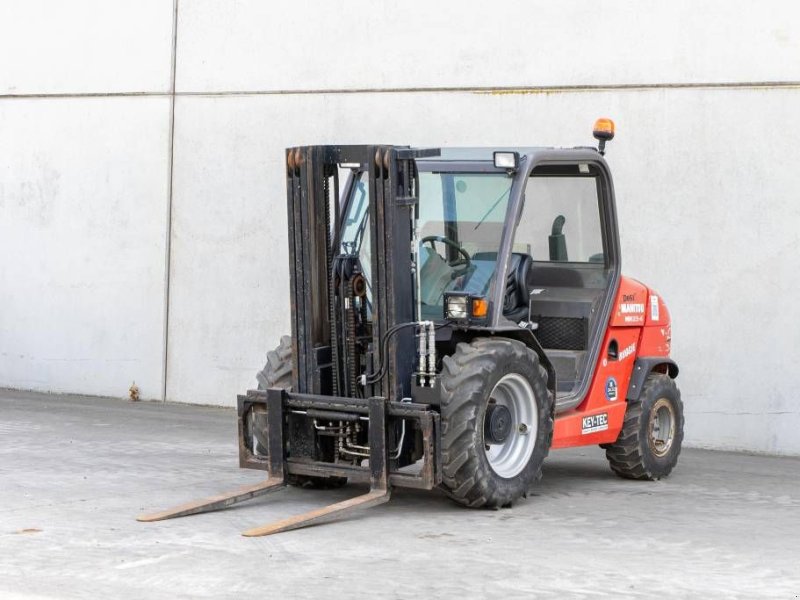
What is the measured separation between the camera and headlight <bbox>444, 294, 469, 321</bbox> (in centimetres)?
851

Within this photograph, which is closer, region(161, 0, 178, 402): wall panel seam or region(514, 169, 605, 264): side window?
region(514, 169, 605, 264): side window

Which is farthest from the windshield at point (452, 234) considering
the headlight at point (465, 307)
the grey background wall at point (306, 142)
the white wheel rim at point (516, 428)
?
the grey background wall at point (306, 142)

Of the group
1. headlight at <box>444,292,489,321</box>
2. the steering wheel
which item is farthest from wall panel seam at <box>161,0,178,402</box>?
headlight at <box>444,292,489,321</box>

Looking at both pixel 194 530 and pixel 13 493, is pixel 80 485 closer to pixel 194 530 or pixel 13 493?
pixel 13 493

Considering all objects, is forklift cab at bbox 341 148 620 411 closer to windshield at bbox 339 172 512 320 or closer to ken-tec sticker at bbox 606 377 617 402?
windshield at bbox 339 172 512 320

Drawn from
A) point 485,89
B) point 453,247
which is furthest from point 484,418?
point 485,89

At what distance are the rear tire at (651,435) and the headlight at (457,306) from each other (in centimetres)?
188

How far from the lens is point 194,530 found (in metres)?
7.86

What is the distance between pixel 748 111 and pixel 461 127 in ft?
8.05

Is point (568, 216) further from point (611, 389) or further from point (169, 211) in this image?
point (169, 211)

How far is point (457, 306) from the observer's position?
336 inches

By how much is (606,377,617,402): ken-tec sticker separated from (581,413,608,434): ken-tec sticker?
0.43ft

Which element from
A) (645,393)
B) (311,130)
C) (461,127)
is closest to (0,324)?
(311,130)

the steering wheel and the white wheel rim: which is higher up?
the steering wheel
